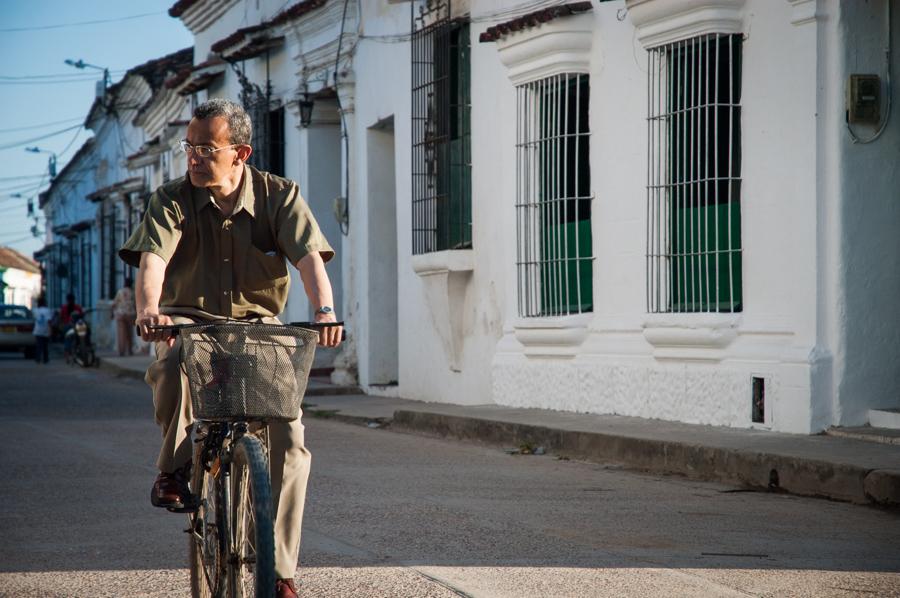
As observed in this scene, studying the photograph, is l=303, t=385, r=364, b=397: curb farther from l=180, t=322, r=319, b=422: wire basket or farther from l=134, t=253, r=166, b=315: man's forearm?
l=180, t=322, r=319, b=422: wire basket

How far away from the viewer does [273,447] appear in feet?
16.2

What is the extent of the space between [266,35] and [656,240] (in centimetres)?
1168

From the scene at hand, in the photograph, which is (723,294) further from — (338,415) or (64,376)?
(64,376)

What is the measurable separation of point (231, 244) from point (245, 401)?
86 centimetres

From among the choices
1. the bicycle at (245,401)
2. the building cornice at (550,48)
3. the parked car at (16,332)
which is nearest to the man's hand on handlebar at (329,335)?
the bicycle at (245,401)

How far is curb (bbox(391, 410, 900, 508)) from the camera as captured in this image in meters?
8.66

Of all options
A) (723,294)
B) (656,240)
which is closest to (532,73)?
(656,240)

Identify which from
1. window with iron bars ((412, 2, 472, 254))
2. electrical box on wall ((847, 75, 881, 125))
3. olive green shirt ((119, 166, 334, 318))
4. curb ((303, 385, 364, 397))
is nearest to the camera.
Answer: olive green shirt ((119, 166, 334, 318))

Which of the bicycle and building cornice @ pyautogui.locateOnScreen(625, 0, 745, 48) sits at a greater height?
building cornice @ pyautogui.locateOnScreen(625, 0, 745, 48)

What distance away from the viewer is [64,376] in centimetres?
2781

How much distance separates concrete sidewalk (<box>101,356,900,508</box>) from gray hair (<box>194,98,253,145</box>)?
16.0 ft

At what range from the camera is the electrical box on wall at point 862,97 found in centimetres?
1073

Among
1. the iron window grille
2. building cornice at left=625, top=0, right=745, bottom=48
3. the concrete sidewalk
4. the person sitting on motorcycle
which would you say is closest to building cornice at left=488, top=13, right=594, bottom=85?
building cornice at left=625, top=0, right=745, bottom=48

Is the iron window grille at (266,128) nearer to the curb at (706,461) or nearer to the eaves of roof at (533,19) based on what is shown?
the eaves of roof at (533,19)
